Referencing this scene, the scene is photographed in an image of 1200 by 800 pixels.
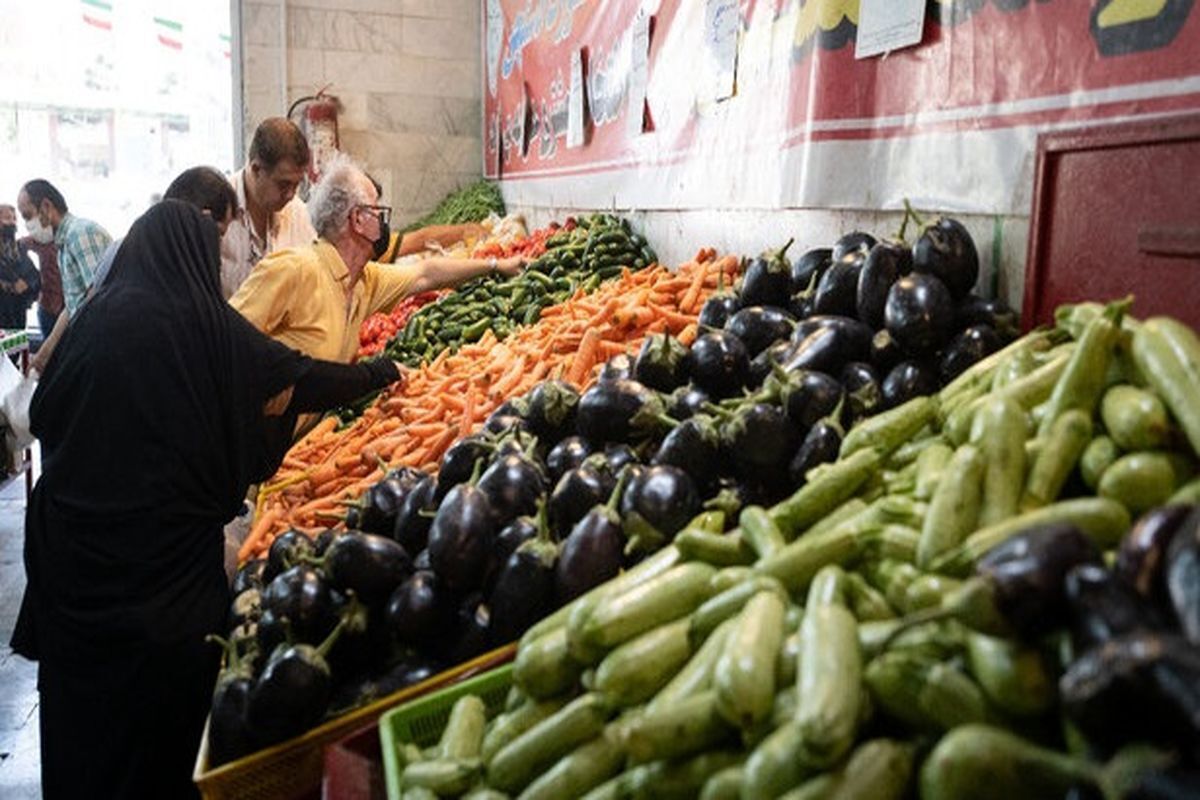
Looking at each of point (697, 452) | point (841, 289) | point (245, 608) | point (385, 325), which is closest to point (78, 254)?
point (385, 325)

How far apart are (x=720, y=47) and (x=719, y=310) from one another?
70.3 inches

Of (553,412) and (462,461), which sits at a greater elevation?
(553,412)

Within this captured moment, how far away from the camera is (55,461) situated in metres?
2.90

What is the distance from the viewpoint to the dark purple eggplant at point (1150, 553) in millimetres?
1024

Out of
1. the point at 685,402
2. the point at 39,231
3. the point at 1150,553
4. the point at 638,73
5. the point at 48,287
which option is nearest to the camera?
the point at 1150,553

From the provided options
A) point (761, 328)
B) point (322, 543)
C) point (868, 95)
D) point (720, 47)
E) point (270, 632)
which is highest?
point (720, 47)

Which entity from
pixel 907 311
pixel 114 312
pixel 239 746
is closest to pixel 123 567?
pixel 114 312

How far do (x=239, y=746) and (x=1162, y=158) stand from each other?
2.34m

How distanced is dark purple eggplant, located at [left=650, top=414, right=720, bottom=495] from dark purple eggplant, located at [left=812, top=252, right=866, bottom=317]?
67cm

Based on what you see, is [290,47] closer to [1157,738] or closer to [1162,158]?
[1162,158]

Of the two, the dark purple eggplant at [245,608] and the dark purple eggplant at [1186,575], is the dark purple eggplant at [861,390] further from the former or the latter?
the dark purple eggplant at [245,608]

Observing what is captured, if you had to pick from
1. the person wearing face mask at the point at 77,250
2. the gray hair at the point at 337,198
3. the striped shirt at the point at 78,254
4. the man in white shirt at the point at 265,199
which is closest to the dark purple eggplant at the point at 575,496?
the gray hair at the point at 337,198

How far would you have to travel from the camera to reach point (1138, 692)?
2.94 feet

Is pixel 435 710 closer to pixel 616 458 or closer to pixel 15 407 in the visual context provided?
pixel 616 458
